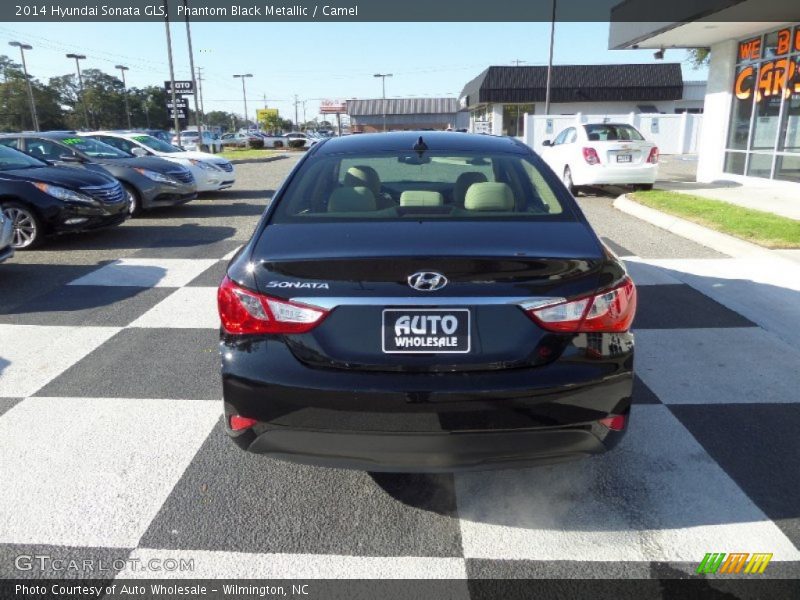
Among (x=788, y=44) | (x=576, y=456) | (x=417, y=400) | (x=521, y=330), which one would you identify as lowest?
(x=576, y=456)

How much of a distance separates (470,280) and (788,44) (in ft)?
48.2

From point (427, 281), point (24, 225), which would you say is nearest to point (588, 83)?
point (24, 225)

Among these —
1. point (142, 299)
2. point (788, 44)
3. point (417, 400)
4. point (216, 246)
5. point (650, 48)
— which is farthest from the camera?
point (650, 48)

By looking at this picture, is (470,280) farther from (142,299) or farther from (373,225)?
→ (142,299)

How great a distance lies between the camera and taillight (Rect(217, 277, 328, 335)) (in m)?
2.26

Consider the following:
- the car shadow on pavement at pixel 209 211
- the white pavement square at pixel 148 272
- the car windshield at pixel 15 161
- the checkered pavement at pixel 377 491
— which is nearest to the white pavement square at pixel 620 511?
the checkered pavement at pixel 377 491

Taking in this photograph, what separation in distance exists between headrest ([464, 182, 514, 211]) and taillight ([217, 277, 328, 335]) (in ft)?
3.66

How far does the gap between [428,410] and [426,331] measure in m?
0.29

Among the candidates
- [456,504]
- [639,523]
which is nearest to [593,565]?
[639,523]

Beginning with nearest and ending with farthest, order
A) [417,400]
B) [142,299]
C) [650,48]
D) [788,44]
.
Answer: [417,400] → [142,299] → [788,44] → [650,48]

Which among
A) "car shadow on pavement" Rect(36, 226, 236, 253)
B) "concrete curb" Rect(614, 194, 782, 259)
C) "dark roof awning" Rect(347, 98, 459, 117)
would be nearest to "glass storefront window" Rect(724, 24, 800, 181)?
"concrete curb" Rect(614, 194, 782, 259)

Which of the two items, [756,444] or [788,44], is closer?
[756,444]

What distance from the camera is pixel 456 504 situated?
2.75 m

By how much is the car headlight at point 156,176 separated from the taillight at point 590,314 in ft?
32.1
